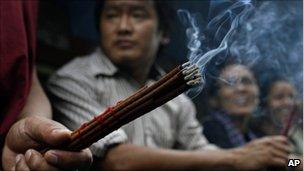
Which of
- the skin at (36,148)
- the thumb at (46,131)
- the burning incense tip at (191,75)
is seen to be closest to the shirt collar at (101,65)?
the skin at (36,148)

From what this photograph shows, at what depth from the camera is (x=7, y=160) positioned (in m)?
1.93

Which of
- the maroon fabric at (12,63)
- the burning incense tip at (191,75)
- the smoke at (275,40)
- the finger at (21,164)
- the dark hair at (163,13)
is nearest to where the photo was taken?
the burning incense tip at (191,75)

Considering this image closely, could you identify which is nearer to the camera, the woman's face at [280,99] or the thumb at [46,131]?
the thumb at [46,131]

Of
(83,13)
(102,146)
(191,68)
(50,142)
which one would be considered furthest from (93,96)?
(191,68)

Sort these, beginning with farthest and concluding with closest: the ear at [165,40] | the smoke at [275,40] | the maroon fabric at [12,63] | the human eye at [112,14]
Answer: the ear at [165,40]
the human eye at [112,14]
the smoke at [275,40]
the maroon fabric at [12,63]

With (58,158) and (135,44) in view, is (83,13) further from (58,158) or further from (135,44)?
(58,158)

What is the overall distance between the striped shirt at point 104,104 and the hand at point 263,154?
38cm

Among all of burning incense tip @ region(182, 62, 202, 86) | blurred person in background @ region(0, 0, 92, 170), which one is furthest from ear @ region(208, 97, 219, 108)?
burning incense tip @ region(182, 62, 202, 86)

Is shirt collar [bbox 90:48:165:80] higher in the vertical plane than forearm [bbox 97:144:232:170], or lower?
higher

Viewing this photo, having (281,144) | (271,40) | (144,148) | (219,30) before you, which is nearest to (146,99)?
(219,30)

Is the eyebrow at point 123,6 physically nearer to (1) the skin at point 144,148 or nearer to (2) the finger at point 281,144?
(1) the skin at point 144,148

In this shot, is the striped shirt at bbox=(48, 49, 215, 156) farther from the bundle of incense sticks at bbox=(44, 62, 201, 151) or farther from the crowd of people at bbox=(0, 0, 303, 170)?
the bundle of incense sticks at bbox=(44, 62, 201, 151)

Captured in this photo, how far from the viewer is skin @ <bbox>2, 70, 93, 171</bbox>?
1.59m

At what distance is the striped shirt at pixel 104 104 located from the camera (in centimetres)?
271
